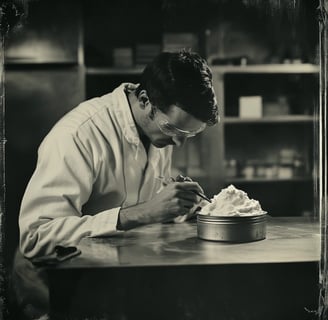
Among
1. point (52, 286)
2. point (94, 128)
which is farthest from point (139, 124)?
point (52, 286)

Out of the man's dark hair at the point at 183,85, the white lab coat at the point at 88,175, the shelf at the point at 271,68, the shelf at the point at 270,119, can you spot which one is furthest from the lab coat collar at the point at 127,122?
the shelf at the point at 270,119

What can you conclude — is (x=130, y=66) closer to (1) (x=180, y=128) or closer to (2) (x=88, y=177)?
(1) (x=180, y=128)

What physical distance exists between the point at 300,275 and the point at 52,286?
33.7 inches

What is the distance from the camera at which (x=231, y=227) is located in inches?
63.6

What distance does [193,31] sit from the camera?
2010 millimetres

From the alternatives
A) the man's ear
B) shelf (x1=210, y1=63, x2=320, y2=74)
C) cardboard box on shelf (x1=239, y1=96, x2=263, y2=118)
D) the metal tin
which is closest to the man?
the man's ear

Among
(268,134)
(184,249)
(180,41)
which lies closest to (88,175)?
(184,249)

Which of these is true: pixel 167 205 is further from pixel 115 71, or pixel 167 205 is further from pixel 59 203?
pixel 115 71

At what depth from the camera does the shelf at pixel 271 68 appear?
2.03m

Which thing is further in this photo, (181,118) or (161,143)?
(161,143)

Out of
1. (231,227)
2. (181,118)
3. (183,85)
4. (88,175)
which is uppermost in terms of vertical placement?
(183,85)

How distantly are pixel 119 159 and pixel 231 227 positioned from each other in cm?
61

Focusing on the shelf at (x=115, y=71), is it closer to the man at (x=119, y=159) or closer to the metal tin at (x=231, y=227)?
the man at (x=119, y=159)

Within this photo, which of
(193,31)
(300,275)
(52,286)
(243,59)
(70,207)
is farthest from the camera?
(243,59)
